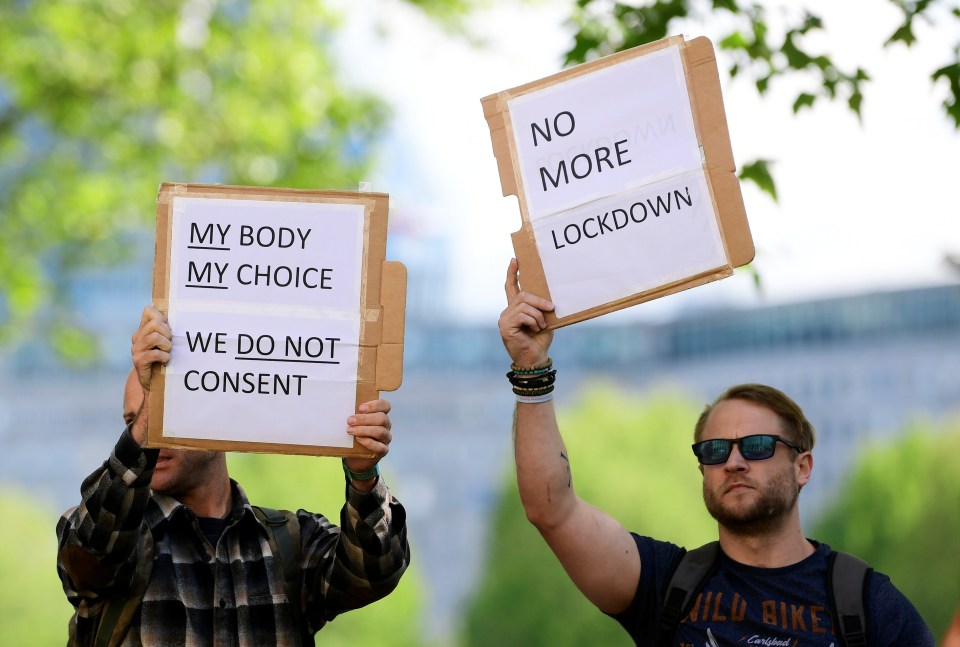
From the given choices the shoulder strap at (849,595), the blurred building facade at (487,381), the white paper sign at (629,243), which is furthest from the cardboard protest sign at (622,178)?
the blurred building facade at (487,381)

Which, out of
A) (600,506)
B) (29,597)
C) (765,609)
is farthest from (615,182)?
(600,506)

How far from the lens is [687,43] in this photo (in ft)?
12.7

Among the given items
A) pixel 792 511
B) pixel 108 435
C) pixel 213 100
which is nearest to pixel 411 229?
pixel 108 435

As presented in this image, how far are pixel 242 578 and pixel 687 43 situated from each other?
176 cm

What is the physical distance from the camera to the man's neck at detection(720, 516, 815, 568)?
12.8ft

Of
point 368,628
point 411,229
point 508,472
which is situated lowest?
point 368,628

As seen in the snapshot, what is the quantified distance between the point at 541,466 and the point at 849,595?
839 millimetres

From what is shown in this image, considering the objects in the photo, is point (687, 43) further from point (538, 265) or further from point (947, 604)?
point (947, 604)

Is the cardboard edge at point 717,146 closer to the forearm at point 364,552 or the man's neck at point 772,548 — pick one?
the man's neck at point 772,548

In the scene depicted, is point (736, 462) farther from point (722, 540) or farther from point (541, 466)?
point (541, 466)

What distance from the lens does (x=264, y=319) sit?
371 cm

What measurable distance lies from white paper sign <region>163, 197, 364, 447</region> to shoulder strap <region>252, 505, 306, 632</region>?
265 millimetres

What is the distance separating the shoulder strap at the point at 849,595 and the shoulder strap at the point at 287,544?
1.33 meters

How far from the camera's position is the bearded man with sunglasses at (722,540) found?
375 centimetres
